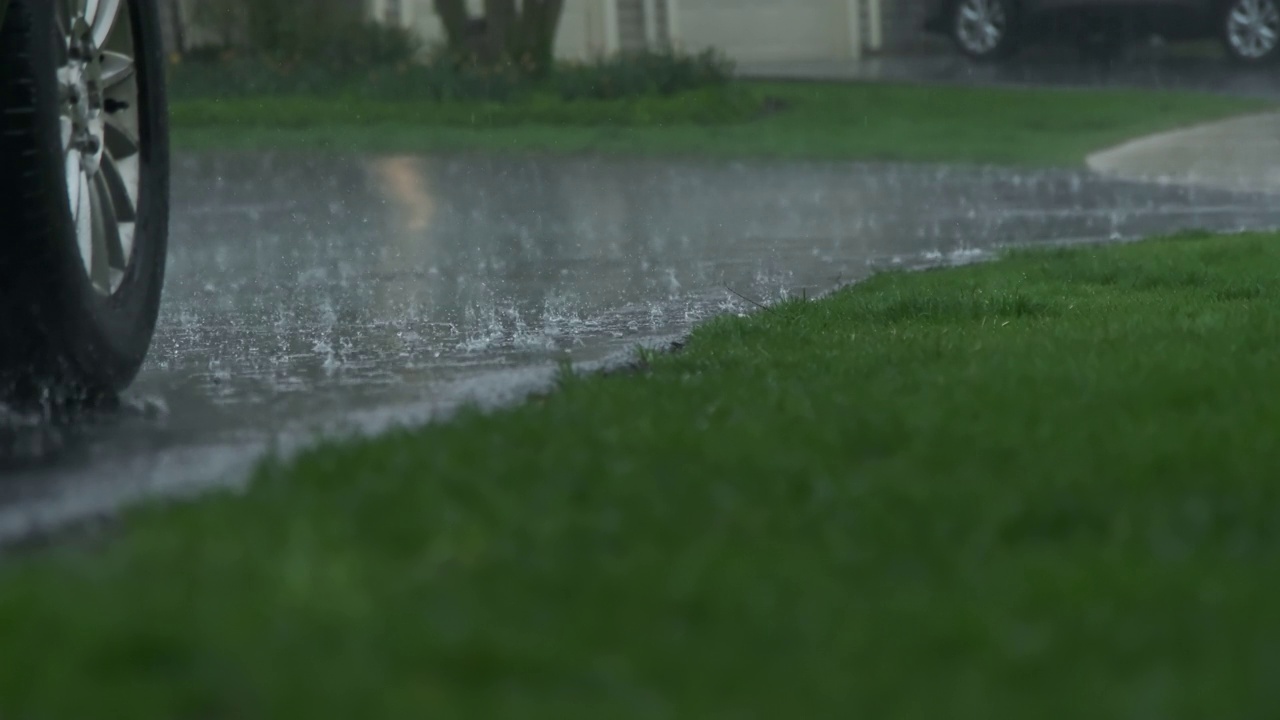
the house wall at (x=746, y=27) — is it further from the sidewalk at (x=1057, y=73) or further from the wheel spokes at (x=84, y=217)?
the wheel spokes at (x=84, y=217)

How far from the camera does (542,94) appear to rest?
20641mm

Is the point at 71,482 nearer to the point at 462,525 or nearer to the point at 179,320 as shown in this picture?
the point at 462,525

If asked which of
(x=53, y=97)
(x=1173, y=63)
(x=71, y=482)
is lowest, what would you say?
(x=1173, y=63)

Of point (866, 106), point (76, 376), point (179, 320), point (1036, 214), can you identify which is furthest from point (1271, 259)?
point (866, 106)

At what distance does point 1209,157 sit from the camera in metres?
15.2

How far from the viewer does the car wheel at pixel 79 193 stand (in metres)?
5.25

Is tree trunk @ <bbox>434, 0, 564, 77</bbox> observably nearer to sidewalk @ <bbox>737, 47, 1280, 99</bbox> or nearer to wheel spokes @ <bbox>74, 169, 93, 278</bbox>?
sidewalk @ <bbox>737, 47, 1280, 99</bbox>

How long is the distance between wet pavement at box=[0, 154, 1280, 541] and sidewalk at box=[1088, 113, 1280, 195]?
0.44 meters

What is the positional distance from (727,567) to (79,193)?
2.90 m

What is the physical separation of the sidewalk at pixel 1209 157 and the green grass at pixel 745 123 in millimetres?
375

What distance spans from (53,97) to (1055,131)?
13.6 m

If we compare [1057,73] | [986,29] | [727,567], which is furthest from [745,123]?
[727,567]

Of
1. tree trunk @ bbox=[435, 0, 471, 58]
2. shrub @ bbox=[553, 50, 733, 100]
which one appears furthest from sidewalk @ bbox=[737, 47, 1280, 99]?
tree trunk @ bbox=[435, 0, 471, 58]

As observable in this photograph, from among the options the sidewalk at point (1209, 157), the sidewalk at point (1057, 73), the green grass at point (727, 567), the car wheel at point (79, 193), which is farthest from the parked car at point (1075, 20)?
the green grass at point (727, 567)
